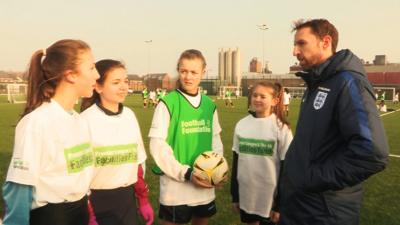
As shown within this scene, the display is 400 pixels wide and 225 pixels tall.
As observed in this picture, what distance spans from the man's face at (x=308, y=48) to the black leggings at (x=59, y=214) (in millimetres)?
1953

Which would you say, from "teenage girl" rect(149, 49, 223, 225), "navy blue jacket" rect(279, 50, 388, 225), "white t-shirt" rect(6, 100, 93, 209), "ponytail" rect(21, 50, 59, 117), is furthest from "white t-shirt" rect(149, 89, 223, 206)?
"ponytail" rect(21, 50, 59, 117)

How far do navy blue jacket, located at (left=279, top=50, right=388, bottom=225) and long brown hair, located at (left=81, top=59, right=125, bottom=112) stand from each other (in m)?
1.78

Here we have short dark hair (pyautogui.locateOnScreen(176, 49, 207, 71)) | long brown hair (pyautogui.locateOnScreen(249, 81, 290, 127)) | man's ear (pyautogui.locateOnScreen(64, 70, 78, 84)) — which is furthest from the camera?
long brown hair (pyautogui.locateOnScreen(249, 81, 290, 127))

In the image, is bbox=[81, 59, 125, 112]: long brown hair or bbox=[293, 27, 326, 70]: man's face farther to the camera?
bbox=[81, 59, 125, 112]: long brown hair

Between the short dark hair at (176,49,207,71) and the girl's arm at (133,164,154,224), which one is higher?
the short dark hair at (176,49,207,71)

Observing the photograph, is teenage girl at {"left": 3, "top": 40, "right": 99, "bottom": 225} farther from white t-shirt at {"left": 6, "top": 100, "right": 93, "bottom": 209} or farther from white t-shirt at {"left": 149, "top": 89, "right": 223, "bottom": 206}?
white t-shirt at {"left": 149, "top": 89, "right": 223, "bottom": 206}

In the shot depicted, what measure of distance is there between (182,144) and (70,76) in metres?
1.42

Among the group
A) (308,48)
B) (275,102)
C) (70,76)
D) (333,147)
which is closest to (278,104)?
(275,102)

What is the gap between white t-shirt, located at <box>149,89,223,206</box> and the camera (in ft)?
11.8

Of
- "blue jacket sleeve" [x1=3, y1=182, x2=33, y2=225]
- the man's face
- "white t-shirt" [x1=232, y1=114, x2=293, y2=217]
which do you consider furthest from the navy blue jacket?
"blue jacket sleeve" [x1=3, y1=182, x2=33, y2=225]

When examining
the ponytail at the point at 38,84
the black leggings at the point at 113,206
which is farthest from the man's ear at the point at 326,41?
the black leggings at the point at 113,206

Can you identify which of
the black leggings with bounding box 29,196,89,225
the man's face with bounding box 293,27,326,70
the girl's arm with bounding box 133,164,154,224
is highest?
the man's face with bounding box 293,27,326,70

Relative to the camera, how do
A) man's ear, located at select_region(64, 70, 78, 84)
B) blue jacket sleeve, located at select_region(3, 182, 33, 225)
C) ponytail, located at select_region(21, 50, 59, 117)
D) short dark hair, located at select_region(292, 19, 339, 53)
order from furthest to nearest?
short dark hair, located at select_region(292, 19, 339, 53) < man's ear, located at select_region(64, 70, 78, 84) < ponytail, located at select_region(21, 50, 59, 117) < blue jacket sleeve, located at select_region(3, 182, 33, 225)

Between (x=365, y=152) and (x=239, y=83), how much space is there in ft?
313
